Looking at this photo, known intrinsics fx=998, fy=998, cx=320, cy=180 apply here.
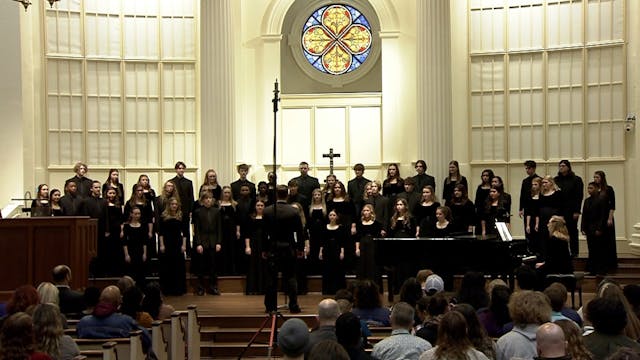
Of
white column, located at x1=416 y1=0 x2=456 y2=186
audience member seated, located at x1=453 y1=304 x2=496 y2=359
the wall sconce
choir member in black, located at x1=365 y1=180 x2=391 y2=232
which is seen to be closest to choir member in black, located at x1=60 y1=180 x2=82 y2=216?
choir member in black, located at x1=365 y1=180 x2=391 y2=232

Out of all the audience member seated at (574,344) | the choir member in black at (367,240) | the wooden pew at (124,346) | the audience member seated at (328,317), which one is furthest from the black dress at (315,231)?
the audience member seated at (574,344)

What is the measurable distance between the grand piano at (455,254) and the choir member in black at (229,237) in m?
3.24

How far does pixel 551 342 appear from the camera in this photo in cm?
523

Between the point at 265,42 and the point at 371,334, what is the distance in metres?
12.4

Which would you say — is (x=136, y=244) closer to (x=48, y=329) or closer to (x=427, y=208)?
(x=427, y=208)

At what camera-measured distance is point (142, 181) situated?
1588 centimetres

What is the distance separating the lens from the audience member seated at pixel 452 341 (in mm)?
5680

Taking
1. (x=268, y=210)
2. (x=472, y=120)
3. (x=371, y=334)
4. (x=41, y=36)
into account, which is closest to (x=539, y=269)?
(x=268, y=210)

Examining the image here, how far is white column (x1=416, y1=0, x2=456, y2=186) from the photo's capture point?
1758 cm

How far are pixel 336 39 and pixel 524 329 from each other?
14.7m

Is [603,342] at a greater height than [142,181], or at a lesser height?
lesser

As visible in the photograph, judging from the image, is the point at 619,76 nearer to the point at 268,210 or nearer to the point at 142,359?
the point at 268,210

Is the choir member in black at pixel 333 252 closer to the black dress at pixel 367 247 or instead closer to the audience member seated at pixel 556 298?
the black dress at pixel 367 247

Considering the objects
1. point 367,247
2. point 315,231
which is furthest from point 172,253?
point 367,247
